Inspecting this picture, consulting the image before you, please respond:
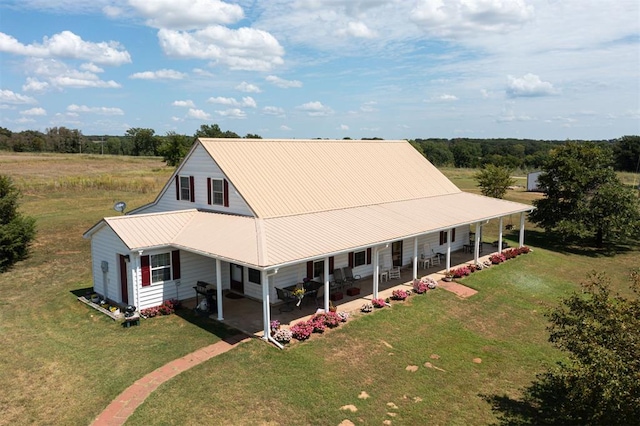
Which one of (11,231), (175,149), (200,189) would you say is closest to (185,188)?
(200,189)

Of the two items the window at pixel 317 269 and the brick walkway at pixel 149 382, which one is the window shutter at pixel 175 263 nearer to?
the brick walkway at pixel 149 382

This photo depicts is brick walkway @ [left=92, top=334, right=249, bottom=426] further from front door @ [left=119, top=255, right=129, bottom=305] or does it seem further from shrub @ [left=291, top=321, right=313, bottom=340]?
front door @ [left=119, top=255, right=129, bottom=305]

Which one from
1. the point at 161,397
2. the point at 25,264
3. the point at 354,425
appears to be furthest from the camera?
the point at 25,264

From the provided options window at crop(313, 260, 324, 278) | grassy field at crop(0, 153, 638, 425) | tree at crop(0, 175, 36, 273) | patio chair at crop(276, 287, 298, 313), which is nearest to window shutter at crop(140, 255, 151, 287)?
grassy field at crop(0, 153, 638, 425)

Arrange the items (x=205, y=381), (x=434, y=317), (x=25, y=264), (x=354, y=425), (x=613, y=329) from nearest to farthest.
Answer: (x=613, y=329) < (x=354, y=425) < (x=205, y=381) < (x=434, y=317) < (x=25, y=264)

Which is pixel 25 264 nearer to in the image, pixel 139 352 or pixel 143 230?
pixel 143 230

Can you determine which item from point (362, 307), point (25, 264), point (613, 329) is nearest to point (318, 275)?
point (362, 307)

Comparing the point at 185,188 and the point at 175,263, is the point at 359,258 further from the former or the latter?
the point at 185,188
